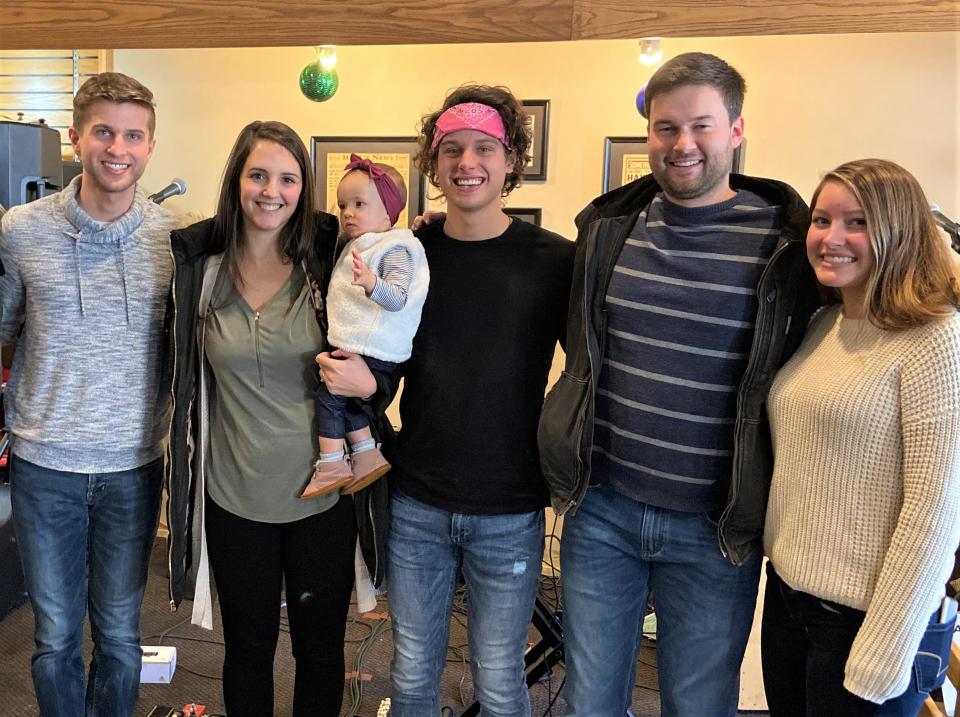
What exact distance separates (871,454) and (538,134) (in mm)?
2315

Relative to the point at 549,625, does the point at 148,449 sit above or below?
above

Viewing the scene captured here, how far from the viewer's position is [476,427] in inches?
60.8

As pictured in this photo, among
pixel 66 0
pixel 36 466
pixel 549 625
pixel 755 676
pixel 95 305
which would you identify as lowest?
pixel 755 676

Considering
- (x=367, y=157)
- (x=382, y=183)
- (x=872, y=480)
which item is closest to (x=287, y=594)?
(x=382, y=183)

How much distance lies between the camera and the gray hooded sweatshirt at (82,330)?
1.64 m

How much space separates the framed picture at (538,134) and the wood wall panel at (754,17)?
1395 mm

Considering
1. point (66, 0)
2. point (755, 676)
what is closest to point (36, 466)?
point (66, 0)

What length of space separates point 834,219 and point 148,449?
57.3 inches

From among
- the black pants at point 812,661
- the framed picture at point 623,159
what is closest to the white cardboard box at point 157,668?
the black pants at point 812,661

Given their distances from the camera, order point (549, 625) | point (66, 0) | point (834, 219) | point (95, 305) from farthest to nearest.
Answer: point (549, 625)
point (66, 0)
point (95, 305)
point (834, 219)

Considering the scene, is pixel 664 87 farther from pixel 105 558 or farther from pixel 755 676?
pixel 755 676

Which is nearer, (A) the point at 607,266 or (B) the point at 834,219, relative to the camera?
(B) the point at 834,219

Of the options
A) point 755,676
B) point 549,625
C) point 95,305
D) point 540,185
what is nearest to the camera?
point 95,305

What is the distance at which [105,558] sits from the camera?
1.72m
